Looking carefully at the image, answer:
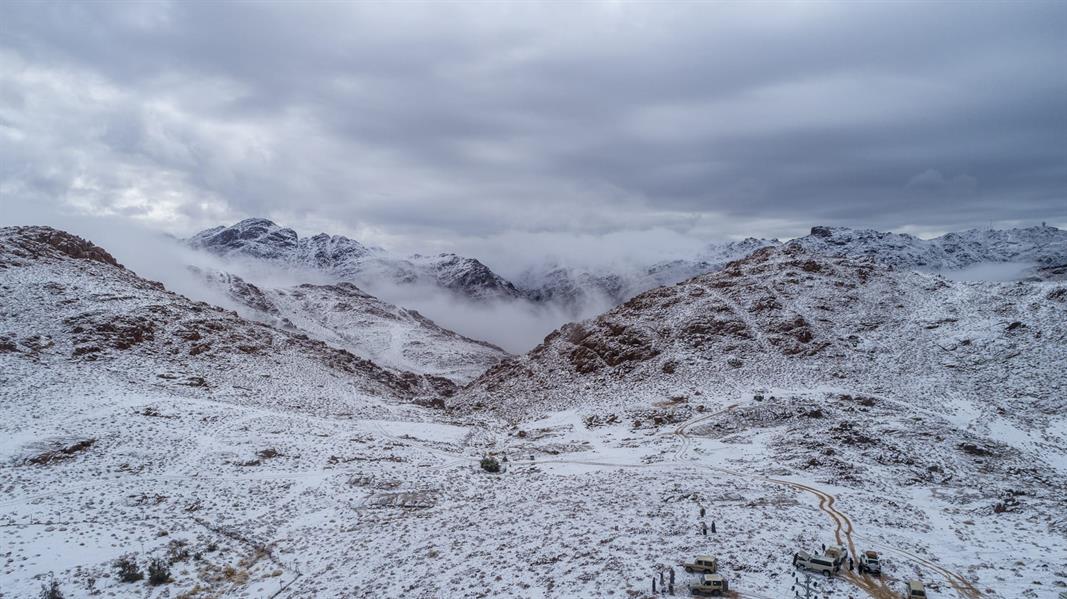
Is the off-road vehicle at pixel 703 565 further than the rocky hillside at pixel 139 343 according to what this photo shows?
No

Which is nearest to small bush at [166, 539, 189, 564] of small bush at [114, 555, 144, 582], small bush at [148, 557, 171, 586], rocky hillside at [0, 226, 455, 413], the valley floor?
the valley floor

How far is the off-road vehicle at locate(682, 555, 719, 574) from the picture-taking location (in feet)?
61.0

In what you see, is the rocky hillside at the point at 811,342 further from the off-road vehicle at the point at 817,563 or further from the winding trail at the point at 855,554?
the off-road vehicle at the point at 817,563

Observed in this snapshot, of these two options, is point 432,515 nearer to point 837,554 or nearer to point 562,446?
point 562,446

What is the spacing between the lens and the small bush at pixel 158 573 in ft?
70.1

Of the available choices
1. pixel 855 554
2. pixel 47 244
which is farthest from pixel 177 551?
pixel 47 244

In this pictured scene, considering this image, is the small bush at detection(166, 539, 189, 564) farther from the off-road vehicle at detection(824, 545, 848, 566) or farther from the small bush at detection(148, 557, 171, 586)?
the off-road vehicle at detection(824, 545, 848, 566)

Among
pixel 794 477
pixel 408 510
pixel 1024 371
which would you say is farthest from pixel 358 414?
pixel 1024 371

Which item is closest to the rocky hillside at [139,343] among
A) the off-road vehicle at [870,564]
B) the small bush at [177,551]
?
the small bush at [177,551]

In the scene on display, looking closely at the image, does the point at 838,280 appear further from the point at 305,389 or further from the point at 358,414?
the point at 305,389

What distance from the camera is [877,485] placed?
30984 mm

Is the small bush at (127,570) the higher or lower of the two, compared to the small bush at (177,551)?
higher

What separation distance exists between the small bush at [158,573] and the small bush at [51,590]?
2.60 m

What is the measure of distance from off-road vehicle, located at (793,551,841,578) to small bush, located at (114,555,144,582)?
23659 mm
